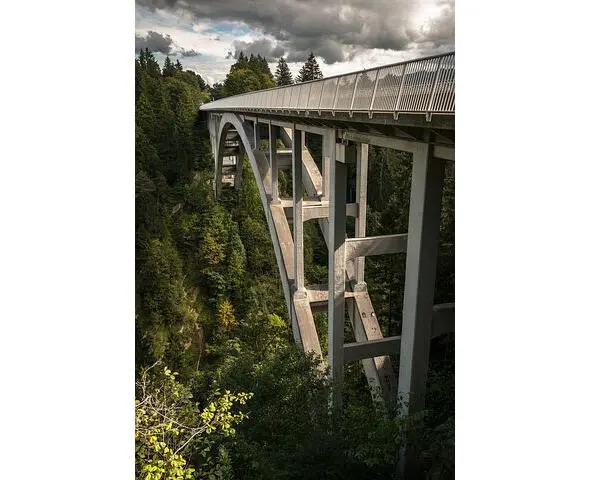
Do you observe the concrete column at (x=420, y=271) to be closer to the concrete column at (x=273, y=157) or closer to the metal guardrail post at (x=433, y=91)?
the metal guardrail post at (x=433, y=91)

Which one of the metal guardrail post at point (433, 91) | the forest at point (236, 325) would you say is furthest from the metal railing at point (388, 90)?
the forest at point (236, 325)

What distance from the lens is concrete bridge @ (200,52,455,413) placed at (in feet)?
10.5

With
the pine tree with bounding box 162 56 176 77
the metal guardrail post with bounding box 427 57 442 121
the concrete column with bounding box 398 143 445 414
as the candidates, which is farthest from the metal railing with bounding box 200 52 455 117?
the pine tree with bounding box 162 56 176 77

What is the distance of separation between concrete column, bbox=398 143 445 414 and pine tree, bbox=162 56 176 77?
2.20 m

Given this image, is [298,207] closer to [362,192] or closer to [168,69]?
[362,192]

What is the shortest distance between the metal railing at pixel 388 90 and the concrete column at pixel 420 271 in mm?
450

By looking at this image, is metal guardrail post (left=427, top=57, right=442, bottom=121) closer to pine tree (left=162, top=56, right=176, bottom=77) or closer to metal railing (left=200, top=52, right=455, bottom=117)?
metal railing (left=200, top=52, right=455, bottom=117)

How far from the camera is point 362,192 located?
671 centimetres
